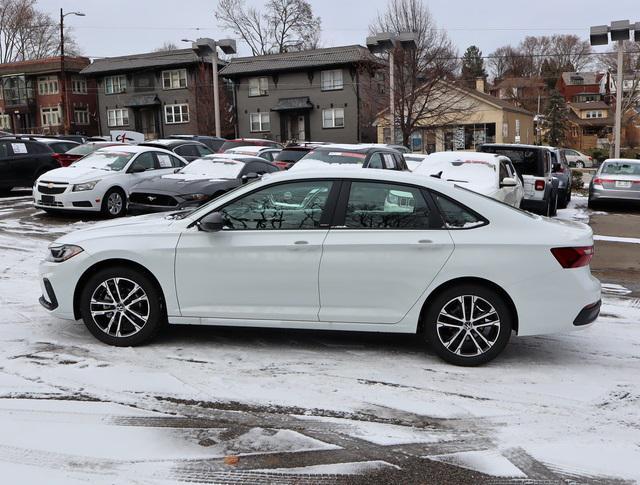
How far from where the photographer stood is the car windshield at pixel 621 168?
17380 millimetres

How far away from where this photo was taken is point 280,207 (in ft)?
18.0

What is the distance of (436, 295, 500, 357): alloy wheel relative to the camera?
512 centimetres

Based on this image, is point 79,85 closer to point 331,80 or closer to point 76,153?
point 331,80

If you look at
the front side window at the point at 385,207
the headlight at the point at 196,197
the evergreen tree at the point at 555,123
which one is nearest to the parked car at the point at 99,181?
the headlight at the point at 196,197

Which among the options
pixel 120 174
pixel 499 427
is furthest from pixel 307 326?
pixel 120 174

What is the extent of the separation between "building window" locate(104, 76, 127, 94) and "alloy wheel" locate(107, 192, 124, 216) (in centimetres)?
4778

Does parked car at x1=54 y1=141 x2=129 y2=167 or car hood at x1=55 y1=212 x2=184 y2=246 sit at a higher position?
parked car at x1=54 y1=141 x2=129 y2=167

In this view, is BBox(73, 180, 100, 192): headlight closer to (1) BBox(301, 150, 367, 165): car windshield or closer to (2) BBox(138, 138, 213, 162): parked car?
(1) BBox(301, 150, 367, 165): car windshield

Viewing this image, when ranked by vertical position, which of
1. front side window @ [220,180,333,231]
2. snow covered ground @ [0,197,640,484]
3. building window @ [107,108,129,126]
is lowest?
snow covered ground @ [0,197,640,484]

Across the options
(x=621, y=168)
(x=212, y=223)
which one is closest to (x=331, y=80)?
(x=621, y=168)

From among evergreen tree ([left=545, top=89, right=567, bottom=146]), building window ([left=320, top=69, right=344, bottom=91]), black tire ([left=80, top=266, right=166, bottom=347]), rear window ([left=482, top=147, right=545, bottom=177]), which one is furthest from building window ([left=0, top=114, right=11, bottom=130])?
black tire ([left=80, top=266, right=166, bottom=347])

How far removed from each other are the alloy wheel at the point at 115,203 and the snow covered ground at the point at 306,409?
750 centimetres

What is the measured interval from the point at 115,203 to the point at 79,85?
5400cm

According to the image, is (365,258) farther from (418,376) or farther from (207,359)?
(207,359)
